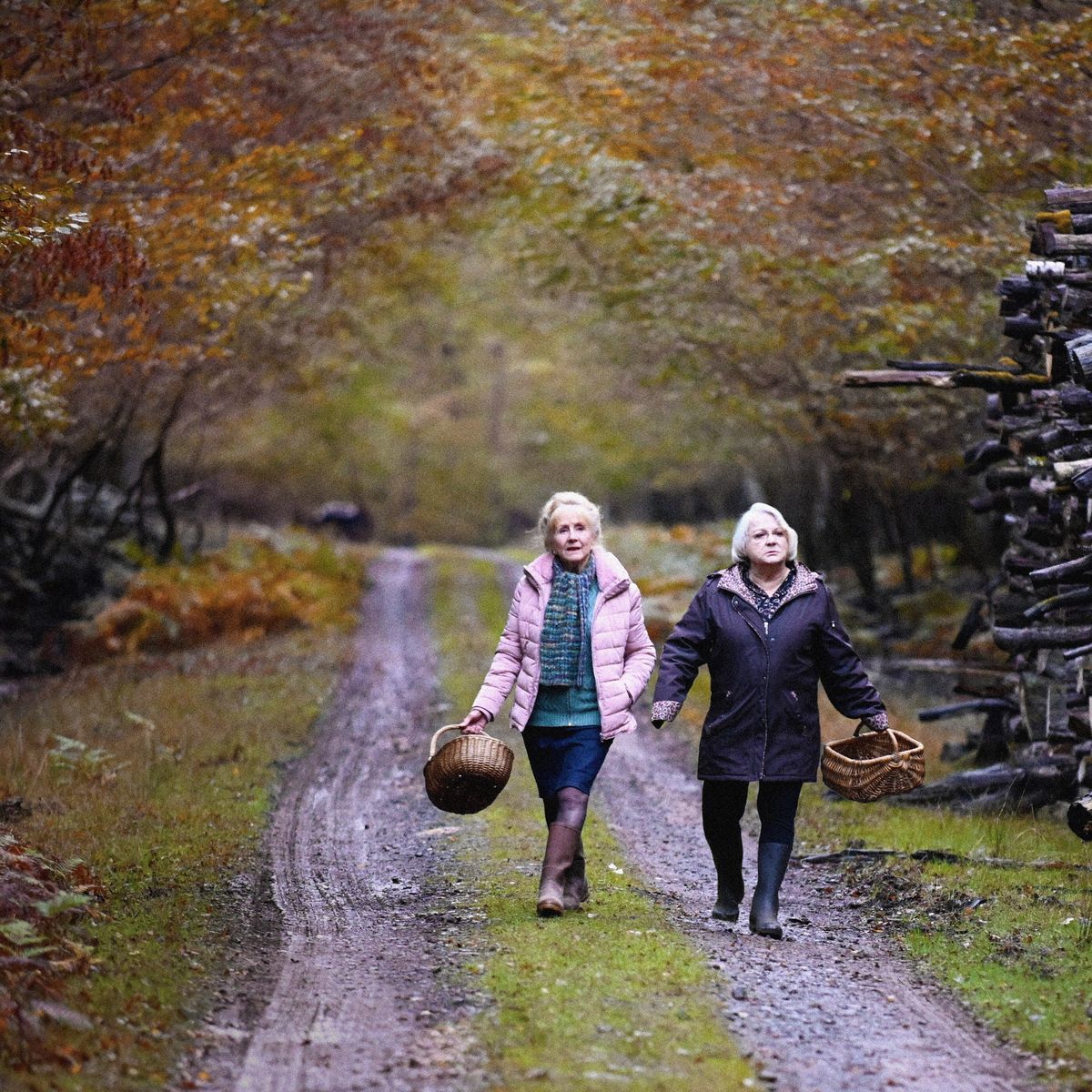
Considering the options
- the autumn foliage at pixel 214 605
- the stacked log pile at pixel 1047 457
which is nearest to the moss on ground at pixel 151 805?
the autumn foliage at pixel 214 605

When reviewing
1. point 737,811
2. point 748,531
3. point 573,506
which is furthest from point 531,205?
point 737,811

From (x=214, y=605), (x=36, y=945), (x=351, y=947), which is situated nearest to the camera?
(x=36, y=945)

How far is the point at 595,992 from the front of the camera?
600cm

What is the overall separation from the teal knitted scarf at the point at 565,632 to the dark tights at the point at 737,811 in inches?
36.5

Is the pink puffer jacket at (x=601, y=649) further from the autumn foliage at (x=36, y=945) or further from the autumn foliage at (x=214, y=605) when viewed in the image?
the autumn foliage at (x=214, y=605)

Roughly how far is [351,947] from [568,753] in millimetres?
1479

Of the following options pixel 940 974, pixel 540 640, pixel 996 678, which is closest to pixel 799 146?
pixel 996 678

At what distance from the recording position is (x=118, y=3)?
41.1 feet

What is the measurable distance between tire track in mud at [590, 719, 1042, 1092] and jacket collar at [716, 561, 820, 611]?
1777 mm

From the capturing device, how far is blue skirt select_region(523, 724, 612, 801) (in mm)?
7270

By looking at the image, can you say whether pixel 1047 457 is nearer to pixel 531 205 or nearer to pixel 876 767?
pixel 876 767

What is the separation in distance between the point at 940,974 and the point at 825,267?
1153cm

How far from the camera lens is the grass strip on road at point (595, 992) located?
202 inches

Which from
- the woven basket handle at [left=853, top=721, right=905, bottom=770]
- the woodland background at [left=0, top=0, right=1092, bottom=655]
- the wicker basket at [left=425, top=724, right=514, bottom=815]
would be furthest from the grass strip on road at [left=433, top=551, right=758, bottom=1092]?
the woodland background at [left=0, top=0, right=1092, bottom=655]
